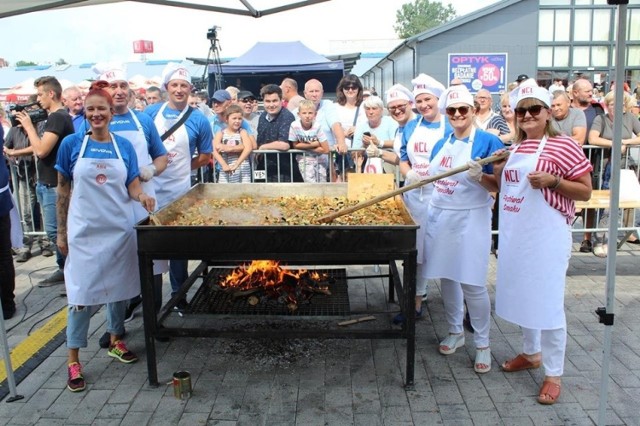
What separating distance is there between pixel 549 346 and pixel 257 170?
4330 millimetres

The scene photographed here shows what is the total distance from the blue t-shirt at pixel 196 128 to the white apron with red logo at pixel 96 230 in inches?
47.8

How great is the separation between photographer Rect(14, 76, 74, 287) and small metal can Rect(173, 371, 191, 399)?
3.18 m

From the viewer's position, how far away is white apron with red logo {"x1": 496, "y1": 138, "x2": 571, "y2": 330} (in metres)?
3.52

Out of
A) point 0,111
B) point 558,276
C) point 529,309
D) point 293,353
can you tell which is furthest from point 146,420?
point 0,111

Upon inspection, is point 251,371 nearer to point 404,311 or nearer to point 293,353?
point 293,353

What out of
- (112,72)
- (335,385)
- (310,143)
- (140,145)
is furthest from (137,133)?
(310,143)

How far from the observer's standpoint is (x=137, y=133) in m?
4.43

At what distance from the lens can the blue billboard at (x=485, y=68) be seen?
699 inches

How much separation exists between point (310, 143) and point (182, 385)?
140 inches

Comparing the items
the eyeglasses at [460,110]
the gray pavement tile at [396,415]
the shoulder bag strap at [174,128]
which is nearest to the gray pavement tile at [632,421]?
the gray pavement tile at [396,415]

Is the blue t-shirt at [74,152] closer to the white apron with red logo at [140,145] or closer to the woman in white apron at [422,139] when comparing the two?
the white apron with red logo at [140,145]

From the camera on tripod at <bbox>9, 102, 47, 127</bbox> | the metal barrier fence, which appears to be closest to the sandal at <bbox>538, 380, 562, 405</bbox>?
the metal barrier fence

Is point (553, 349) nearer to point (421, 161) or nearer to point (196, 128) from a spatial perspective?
point (421, 161)

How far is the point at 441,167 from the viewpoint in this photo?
13.6 ft
